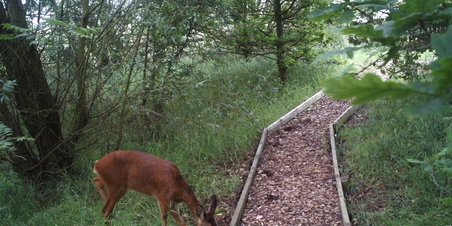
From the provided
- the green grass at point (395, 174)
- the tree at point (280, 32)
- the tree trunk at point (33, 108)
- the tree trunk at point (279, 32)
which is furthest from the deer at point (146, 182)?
the tree trunk at point (279, 32)

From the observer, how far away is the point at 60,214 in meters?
6.11

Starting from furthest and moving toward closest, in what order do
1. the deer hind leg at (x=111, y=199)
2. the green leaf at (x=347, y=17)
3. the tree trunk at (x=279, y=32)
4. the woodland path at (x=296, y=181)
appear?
the tree trunk at (x=279, y=32) → the woodland path at (x=296, y=181) → the deer hind leg at (x=111, y=199) → the green leaf at (x=347, y=17)

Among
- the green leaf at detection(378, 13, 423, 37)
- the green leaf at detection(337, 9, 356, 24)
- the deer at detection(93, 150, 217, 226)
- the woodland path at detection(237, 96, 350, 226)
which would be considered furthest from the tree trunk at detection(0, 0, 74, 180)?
the green leaf at detection(378, 13, 423, 37)

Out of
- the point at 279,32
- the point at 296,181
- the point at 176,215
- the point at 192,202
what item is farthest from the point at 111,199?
the point at 279,32

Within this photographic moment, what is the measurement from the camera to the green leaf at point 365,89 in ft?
2.74

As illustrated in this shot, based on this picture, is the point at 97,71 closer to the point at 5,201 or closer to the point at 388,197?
the point at 5,201

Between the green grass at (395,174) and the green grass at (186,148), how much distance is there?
159 centimetres

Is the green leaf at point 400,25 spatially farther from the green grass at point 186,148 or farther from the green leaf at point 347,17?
the green grass at point 186,148

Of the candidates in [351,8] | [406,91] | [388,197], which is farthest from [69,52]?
[406,91]

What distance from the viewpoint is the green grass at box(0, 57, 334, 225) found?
616 cm

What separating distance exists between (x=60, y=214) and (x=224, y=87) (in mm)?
5210

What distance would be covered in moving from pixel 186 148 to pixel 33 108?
8.11ft

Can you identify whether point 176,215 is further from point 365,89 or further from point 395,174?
point 365,89

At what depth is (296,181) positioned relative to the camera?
6789mm
